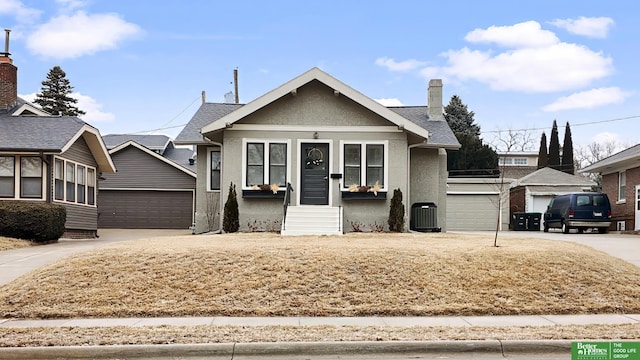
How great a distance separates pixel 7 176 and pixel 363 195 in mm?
13122

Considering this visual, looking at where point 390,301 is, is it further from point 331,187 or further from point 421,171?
point 421,171

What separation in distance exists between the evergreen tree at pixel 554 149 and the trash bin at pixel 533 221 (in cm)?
2570

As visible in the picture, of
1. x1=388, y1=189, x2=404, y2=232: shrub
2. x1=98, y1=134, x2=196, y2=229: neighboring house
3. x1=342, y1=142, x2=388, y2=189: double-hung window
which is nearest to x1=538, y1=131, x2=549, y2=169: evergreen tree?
x1=98, y1=134, x2=196, y2=229: neighboring house

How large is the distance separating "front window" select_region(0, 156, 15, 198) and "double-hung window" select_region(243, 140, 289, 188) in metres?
9.27

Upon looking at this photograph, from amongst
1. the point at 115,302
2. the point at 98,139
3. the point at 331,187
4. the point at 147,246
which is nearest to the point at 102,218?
the point at 98,139

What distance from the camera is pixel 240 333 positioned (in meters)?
8.62

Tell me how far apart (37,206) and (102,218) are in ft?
43.9

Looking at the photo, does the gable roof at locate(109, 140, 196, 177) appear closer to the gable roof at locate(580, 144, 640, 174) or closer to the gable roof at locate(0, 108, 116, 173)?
the gable roof at locate(0, 108, 116, 173)

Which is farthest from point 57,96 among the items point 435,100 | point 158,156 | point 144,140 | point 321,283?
point 321,283

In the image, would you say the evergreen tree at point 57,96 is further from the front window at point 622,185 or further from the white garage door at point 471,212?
the front window at point 622,185

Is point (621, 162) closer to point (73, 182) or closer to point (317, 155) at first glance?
point (317, 155)

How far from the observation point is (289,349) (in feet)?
25.9

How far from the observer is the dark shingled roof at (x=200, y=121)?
2250 cm

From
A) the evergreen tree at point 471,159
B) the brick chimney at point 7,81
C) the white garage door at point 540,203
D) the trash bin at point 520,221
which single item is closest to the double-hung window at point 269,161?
the brick chimney at point 7,81
